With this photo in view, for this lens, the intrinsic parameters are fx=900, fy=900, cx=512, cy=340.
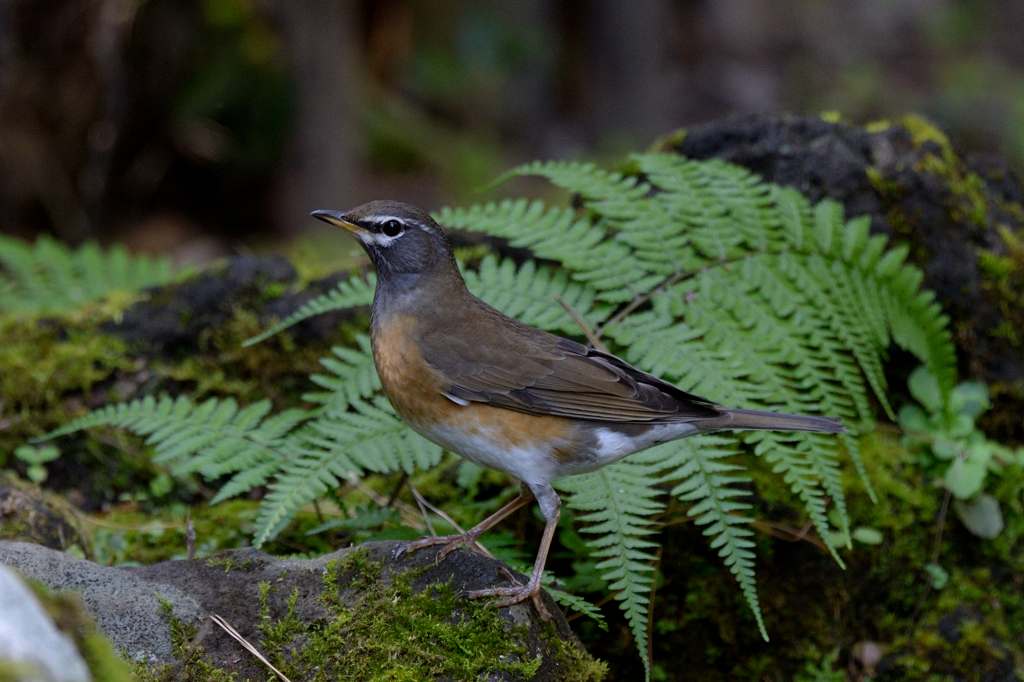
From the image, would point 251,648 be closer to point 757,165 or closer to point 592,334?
point 592,334

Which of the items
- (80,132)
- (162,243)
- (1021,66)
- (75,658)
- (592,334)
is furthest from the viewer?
(1021,66)

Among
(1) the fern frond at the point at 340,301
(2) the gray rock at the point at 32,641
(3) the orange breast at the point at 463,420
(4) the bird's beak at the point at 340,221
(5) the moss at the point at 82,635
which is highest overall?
(4) the bird's beak at the point at 340,221

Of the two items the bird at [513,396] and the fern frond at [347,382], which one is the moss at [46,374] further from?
the bird at [513,396]

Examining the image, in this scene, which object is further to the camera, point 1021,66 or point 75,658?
point 1021,66

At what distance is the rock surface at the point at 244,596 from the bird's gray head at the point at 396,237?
1428mm

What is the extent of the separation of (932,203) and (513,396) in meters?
3.25

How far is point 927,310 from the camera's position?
4.98 m

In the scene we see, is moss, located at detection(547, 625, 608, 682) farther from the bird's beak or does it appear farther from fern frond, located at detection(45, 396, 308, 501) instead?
the bird's beak

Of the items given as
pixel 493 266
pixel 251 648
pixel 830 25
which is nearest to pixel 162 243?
pixel 493 266

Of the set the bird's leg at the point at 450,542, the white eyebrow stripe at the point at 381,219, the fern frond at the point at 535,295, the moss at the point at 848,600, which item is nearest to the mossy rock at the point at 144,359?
the fern frond at the point at 535,295

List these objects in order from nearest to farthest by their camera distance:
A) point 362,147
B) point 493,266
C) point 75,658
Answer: point 75,658, point 493,266, point 362,147

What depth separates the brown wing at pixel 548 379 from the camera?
161 inches

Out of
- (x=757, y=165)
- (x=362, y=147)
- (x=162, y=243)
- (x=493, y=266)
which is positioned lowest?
(x=162, y=243)

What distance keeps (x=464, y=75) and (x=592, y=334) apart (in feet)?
33.8
